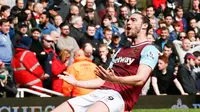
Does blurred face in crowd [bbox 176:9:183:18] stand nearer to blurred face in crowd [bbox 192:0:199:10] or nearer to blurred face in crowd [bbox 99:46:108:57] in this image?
blurred face in crowd [bbox 192:0:199:10]

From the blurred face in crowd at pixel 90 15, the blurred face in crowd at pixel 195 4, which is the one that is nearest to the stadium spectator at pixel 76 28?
the blurred face in crowd at pixel 90 15

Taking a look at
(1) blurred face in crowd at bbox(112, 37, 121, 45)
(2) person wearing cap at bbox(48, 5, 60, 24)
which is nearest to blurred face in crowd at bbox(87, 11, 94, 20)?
(2) person wearing cap at bbox(48, 5, 60, 24)

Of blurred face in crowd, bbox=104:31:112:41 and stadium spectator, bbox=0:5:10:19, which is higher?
stadium spectator, bbox=0:5:10:19

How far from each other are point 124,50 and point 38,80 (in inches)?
265

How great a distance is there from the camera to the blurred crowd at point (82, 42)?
15430 mm

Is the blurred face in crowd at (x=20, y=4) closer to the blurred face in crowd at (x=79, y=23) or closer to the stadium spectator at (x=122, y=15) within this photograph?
the blurred face in crowd at (x=79, y=23)

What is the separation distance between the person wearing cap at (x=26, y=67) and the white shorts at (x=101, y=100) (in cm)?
663

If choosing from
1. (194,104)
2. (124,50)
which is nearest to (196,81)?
(194,104)

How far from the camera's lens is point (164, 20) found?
20.0 metres

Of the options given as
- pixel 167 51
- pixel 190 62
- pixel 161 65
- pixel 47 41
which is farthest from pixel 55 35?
pixel 190 62

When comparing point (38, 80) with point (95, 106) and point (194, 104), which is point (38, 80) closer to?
point (194, 104)

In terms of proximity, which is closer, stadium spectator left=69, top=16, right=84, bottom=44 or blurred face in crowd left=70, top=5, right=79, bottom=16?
stadium spectator left=69, top=16, right=84, bottom=44

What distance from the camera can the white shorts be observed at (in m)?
8.57

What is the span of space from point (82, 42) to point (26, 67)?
2.30 meters
